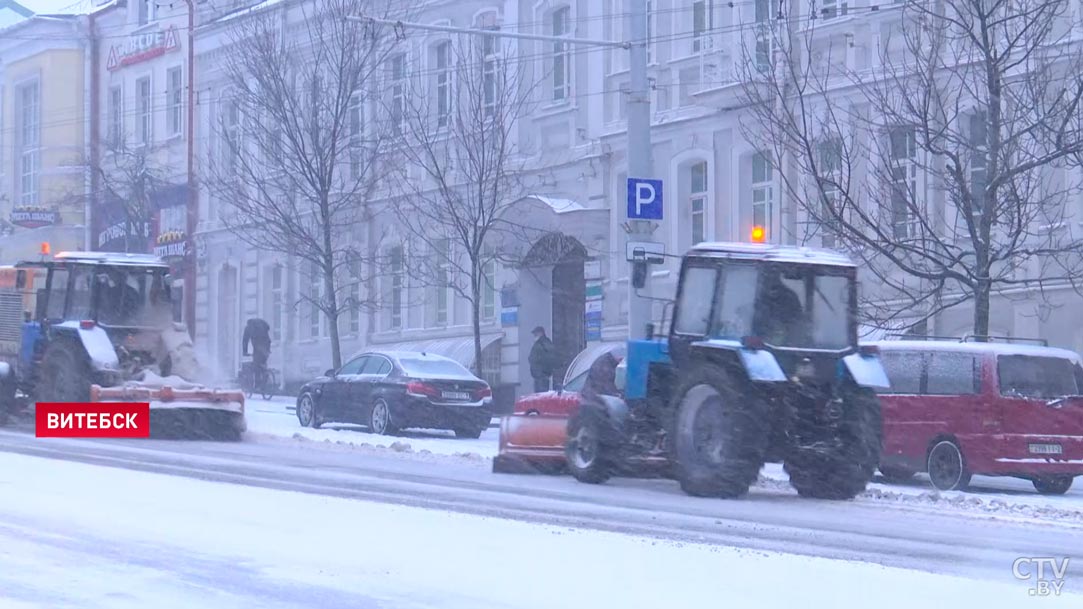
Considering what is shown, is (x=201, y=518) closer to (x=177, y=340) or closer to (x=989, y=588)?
(x=989, y=588)

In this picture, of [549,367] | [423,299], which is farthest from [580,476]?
[423,299]

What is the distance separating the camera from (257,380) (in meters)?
42.2

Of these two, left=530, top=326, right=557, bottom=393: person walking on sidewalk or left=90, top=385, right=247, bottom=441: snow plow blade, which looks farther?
left=530, top=326, right=557, bottom=393: person walking on sidewalk

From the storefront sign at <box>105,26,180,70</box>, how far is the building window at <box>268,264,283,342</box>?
7774 mm

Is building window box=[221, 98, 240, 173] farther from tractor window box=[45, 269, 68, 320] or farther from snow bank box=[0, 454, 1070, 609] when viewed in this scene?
snow bank box=[0, 454, 1070, 609]

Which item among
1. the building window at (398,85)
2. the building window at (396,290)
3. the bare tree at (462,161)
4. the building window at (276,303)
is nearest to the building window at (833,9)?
the bare tree at (462,161)

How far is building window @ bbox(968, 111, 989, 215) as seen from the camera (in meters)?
22.0

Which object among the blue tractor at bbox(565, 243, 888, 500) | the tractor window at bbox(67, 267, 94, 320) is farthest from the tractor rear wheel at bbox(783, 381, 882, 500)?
the tractor window at bbox(67, 267, 94, 320)

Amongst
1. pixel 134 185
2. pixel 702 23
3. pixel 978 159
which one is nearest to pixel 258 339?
pixel 134 185

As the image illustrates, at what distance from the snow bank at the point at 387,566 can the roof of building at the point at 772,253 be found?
14.5 ft

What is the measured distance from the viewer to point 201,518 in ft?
43.2

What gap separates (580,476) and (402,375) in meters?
9.26

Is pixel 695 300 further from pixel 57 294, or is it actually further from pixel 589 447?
pixel 57 294

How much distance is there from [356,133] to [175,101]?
12.2 m
